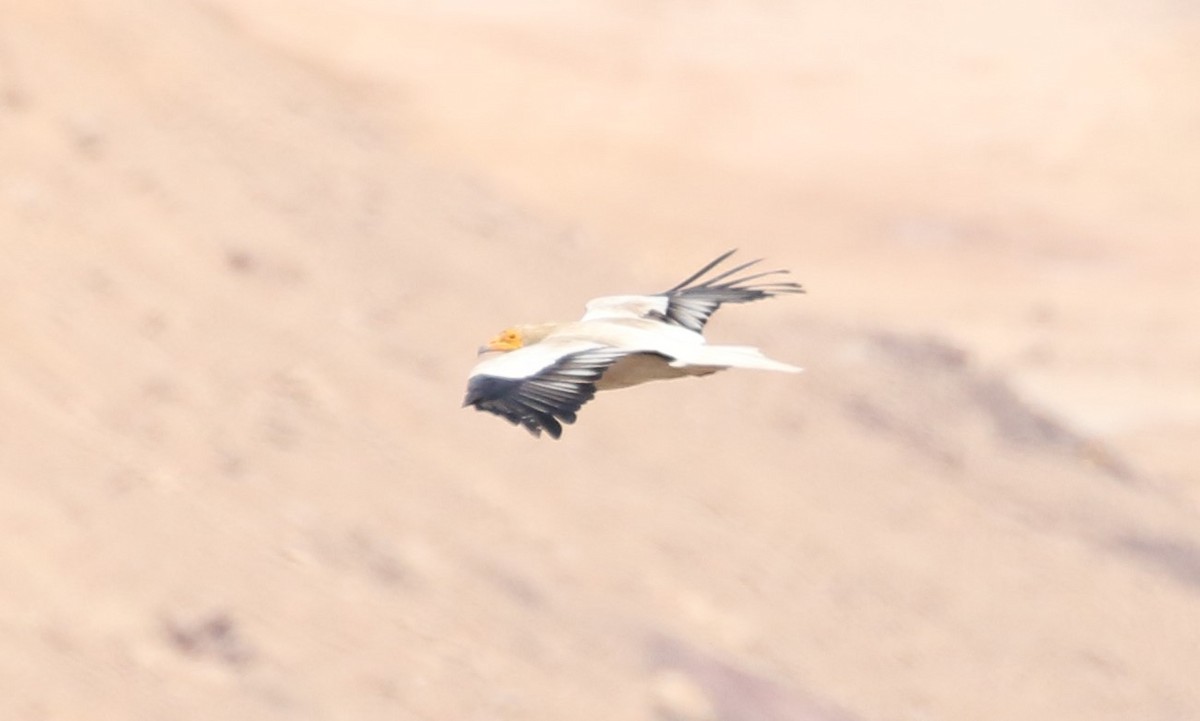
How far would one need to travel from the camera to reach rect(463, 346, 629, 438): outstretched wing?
6.32m

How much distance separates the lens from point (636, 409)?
1504 cm

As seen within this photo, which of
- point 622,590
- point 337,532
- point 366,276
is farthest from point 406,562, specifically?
point 366,276

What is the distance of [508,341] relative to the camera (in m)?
7.57

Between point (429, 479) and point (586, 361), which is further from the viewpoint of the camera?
point (429, 479)

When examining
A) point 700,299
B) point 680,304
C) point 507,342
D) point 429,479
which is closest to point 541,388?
point 507,342

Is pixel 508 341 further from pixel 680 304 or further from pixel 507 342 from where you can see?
pixel 680 304

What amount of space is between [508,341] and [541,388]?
3.28 ft

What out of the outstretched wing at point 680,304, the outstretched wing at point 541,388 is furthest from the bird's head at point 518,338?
the outstretched wing at point 541,388

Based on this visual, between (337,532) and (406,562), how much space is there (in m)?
0.40

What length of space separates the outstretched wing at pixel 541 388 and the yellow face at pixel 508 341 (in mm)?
489

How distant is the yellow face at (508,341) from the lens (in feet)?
24.6

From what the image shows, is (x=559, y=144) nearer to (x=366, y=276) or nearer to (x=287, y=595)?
(x=366, y=276)

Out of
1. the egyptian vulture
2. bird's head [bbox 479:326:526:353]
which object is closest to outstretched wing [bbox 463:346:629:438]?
the egyptian vulture

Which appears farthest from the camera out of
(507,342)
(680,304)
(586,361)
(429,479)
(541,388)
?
(429,479)
